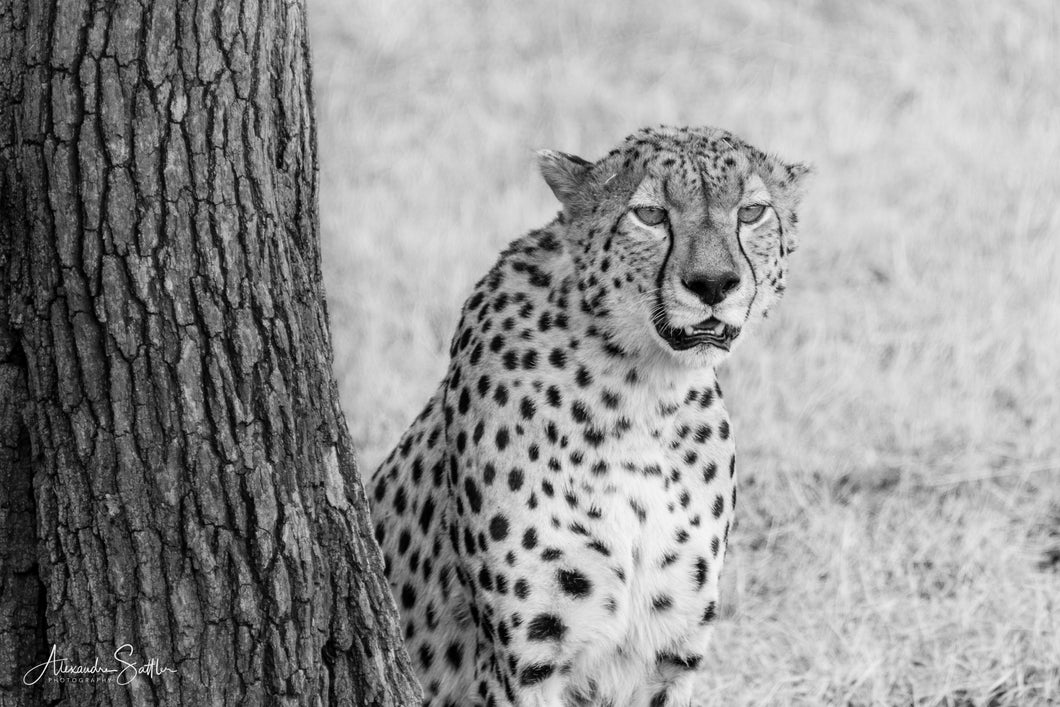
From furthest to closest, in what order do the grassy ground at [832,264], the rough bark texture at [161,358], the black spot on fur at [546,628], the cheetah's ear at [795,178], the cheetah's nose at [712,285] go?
1. the grassy ground at [832,264]
2. the cheetah's ear at [795,178]
3. the black spot on fur at [546,628]
4. the cheetah's nose at [712,285]
5. the rough bark texture at [161,358]

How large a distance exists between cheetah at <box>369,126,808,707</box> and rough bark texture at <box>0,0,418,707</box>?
59 cm

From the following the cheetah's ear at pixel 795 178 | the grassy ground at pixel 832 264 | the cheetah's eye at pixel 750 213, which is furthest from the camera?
the grassy ground at pixel 832 264

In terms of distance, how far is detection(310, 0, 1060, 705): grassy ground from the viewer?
185 inches

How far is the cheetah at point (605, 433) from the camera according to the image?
3.55 m

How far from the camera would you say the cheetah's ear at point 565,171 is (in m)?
3.79

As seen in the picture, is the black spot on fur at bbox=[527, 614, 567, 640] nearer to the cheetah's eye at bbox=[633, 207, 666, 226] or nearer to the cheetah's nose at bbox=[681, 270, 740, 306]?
the cheetah's nose at bbox=[681, 270, 740, 306]

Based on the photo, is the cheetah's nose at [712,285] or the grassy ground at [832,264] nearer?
the cheetah's nose at [712,285]

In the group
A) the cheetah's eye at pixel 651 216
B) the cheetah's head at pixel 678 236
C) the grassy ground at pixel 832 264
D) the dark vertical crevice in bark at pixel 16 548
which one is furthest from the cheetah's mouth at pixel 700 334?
the dark vertical crevice in bark at pixel 16 548

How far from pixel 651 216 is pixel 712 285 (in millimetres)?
290
